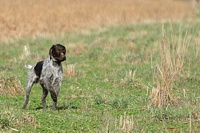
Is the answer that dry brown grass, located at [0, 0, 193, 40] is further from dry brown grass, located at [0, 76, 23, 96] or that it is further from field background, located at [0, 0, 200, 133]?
dry brown grass, located at [0, 76, 23, 96]

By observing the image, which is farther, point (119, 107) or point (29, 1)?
point (29, 1)

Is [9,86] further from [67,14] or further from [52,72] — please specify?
[67,14]

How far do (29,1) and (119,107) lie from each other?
21975 mm

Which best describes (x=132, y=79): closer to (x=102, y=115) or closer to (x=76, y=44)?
(x=102, y=115)

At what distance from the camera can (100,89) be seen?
45.0 ft

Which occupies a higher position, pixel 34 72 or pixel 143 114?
pixel 34 72

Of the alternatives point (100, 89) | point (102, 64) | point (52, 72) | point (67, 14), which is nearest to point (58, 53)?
point (52, 72)

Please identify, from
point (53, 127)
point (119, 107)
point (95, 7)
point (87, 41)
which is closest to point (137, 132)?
point (53, 127)

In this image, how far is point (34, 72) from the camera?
451 inches

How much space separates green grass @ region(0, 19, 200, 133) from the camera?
9500 mm

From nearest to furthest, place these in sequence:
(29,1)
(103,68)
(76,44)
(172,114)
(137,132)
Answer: (137,132) < (172,114) < (103,68) < (76,44) < (29,1)

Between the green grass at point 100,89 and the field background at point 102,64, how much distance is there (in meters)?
0.02

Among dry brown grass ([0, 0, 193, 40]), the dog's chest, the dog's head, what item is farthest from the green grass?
dry brown grass ([0, 0, 193, 40])

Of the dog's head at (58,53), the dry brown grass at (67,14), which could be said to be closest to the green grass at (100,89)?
the dog's head at (58,53)
